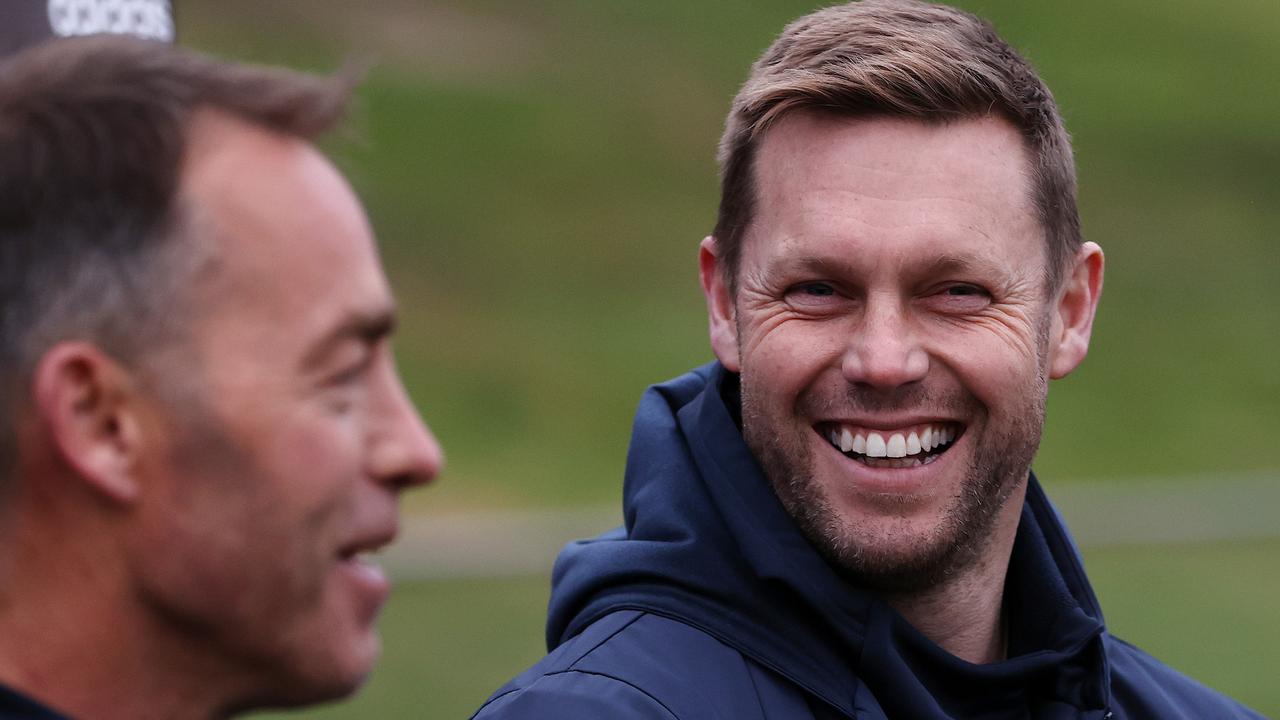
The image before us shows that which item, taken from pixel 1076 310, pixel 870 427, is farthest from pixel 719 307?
pixel 1076 310

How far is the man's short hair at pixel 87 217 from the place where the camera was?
201cm

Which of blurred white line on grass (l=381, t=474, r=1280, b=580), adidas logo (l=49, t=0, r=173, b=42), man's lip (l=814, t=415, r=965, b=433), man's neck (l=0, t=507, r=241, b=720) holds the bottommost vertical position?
blurred white line on grass (l=381, t=474, r=1280, b=580)

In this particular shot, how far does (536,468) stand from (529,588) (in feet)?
9.69

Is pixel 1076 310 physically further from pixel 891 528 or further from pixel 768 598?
pixel 768 598

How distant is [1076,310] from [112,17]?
2.02 metres

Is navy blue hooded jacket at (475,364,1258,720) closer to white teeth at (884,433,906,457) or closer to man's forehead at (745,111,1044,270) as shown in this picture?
white teeth at (884,433,906,457)

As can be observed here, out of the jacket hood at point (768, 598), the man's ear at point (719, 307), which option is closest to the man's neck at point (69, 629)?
the jacket hood at point (768, 598)

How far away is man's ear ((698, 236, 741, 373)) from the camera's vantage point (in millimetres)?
3660

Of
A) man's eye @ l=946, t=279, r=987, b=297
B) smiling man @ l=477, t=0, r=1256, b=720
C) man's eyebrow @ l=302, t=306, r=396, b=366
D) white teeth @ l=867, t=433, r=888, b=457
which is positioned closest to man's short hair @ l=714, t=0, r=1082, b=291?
smiling man @ l=477, t=0, r=1256, b=720

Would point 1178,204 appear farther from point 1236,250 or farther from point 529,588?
point 529,588

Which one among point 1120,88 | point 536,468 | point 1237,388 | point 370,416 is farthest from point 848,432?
point 1120,88

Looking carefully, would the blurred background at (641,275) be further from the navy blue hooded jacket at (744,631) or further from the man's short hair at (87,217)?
the man's short hair at (87,217)

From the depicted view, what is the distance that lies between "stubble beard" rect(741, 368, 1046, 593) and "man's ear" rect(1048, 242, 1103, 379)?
0.81 feet

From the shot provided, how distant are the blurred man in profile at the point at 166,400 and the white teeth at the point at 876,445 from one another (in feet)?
4.83
